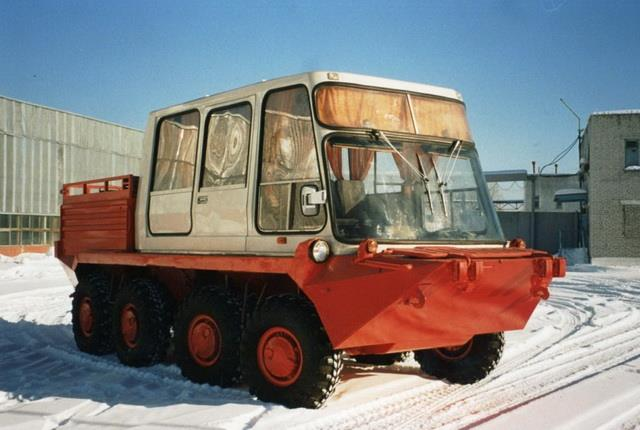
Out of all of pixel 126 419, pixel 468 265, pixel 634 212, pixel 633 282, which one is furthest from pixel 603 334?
pixel 634 212

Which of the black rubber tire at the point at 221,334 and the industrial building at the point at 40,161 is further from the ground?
the industrial building at the point at 40,161

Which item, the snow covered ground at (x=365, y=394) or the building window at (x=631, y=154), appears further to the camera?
the building window at (x=631, y=154)

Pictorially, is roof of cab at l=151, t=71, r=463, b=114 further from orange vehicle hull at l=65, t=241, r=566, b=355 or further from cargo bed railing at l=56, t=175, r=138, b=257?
cargo bed railing at l=56, t=175, r=138, b=257

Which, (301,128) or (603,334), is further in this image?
(603,334)

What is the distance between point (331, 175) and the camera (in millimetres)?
5570

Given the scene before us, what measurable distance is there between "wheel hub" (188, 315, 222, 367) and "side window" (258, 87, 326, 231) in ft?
3.94

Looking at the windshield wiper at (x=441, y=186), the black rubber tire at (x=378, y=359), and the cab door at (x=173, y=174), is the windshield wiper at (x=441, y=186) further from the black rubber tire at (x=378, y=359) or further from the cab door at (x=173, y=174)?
the cab door at (x=173, y=174)

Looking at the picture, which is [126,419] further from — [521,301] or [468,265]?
[521,301]

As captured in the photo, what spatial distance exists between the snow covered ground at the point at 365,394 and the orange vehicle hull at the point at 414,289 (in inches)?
23.1

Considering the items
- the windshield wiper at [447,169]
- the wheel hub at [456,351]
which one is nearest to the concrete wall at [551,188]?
the wheel hub at [456,351]

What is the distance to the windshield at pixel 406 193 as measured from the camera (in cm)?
556

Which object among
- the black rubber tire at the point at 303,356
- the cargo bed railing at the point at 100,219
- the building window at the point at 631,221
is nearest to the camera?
the black rubber tire at the point at 303,356

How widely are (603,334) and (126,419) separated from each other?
700 centimetres

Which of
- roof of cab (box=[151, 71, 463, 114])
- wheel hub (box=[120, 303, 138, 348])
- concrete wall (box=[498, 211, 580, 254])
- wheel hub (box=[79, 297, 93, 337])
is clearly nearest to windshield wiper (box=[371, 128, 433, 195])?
roof of cab (box=[151, 71, 463, 114])
